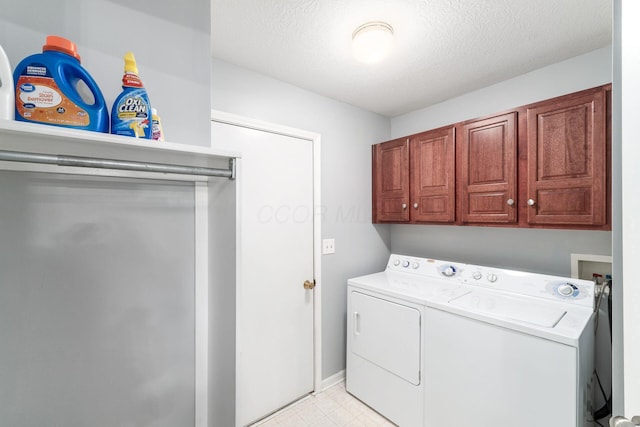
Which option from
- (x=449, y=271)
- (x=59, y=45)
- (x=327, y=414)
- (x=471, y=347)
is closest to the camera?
(x=59, y=45)

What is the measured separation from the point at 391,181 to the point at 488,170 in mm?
800

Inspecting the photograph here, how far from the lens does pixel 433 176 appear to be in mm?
2109

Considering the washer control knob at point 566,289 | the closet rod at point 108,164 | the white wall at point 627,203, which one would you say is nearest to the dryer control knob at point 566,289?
the washer control knob at point 566,289

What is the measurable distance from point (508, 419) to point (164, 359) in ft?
5.49

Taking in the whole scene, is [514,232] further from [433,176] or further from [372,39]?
[372,39]

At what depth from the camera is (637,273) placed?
1.87 feet

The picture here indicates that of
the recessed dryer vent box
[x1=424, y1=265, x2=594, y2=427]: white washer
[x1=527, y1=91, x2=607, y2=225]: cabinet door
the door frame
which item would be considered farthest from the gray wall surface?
the recessed dryer vent box

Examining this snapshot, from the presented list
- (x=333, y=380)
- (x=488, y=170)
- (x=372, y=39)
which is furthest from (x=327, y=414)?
(x=372, y=39)

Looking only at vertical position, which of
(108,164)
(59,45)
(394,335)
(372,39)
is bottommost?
(394,335)

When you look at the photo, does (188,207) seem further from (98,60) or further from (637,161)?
(637,161)

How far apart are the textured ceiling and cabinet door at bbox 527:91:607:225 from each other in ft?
1.34

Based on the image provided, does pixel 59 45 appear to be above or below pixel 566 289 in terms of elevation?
above

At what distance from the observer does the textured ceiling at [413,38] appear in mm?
1310

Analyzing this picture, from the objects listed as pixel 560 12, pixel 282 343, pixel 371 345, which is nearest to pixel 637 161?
pixel 560 12
